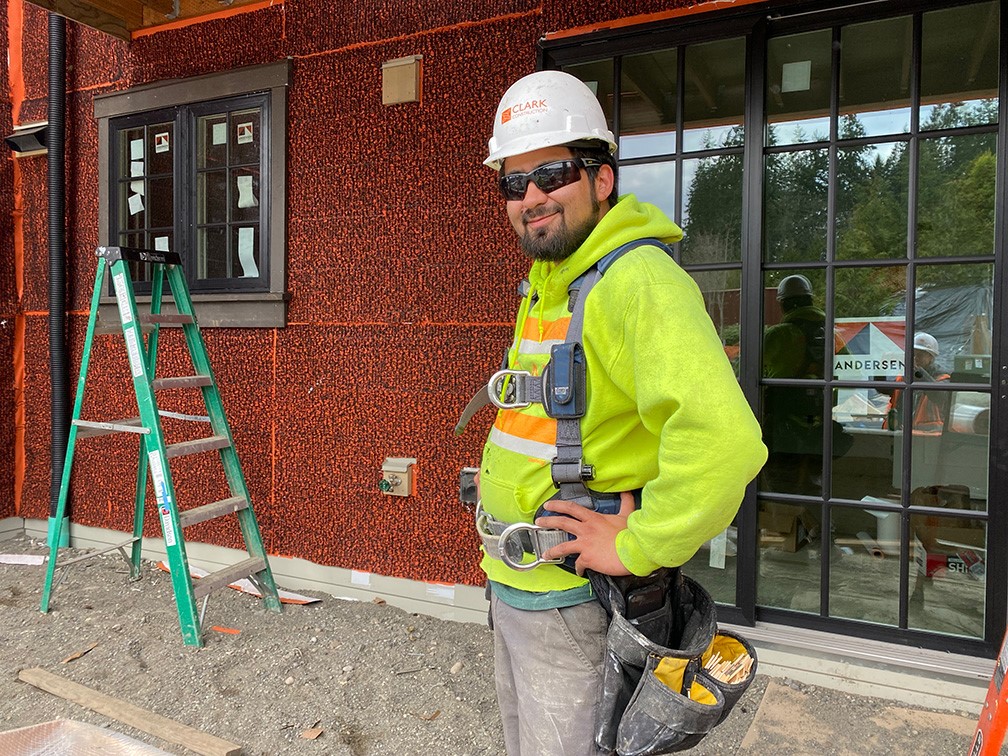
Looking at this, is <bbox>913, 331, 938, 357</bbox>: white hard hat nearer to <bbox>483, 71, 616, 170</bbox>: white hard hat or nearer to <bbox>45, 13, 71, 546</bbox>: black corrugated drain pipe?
<bbox>483, 71, 616, 170</bbox>: white hard hat

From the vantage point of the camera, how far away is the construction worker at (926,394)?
303 cm

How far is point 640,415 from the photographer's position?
142cm

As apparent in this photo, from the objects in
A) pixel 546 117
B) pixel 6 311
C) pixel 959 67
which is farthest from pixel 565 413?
pixel 6 311

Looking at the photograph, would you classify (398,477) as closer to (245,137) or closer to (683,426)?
(245,137)

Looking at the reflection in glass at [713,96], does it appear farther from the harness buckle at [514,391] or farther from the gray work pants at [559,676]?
the gray work pants at [559,676]

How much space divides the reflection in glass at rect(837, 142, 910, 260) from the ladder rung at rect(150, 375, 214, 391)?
3207 mm

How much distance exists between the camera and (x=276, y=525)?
4312 mm

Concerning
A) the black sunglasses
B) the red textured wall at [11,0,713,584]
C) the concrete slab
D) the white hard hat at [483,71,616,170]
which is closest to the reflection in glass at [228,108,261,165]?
the red textured wall at [11,0,713,584]

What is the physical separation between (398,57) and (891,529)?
3.40 m

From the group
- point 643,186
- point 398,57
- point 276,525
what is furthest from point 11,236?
point 643,186

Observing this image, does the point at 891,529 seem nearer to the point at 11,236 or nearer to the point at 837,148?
the point at 837,148

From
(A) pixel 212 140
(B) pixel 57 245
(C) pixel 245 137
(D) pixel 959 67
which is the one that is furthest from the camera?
(B) pixel 57 245

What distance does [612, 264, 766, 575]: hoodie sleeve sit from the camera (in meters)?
1.29

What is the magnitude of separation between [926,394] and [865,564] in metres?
0.81
